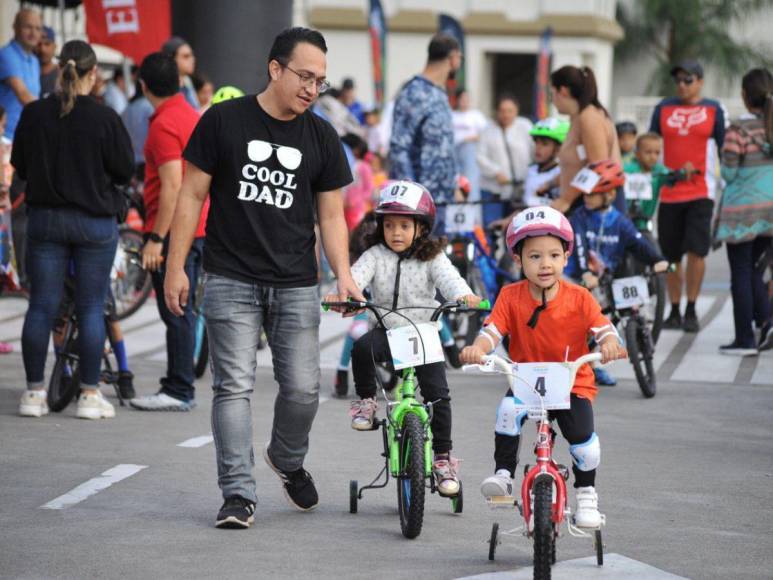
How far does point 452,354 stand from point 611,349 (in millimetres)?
5415

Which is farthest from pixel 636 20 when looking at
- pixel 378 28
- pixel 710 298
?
pixel 710 298

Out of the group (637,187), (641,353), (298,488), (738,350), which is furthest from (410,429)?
(637,187)

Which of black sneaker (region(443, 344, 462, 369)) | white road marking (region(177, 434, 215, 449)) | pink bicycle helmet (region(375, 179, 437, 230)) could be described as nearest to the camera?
pink bicycle helmet (region(375, 179, 437, 230))

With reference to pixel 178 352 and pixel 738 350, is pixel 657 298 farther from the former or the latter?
pixel 178 352

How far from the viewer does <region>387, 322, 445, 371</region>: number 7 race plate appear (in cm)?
694

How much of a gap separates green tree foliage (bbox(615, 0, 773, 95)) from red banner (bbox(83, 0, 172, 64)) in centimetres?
3360

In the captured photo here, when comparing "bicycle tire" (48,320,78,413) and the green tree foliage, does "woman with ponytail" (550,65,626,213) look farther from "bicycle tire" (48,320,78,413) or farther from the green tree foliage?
the green tree foliage

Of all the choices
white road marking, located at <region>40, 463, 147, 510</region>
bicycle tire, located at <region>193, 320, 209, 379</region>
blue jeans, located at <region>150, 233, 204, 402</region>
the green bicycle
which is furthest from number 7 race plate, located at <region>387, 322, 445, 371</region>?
bicycle tire, located at <region>193, 320, 209, 379</region>

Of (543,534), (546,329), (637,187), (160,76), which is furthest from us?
(637,187)

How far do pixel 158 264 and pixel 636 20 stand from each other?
41.1 m

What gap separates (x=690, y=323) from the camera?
13695 millimetres

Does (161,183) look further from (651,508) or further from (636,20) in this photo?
(636,20)

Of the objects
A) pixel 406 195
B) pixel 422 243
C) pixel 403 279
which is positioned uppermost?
pixel 406 195

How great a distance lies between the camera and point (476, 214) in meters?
12.1
